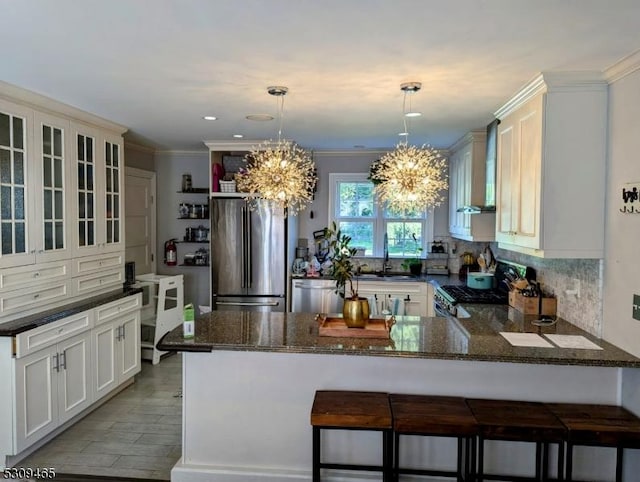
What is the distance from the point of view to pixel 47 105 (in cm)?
328

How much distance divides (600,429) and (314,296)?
339cm

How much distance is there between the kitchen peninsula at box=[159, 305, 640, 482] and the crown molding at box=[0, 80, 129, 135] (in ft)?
6.24

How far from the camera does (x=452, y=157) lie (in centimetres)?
530

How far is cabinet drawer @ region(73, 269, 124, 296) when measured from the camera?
146 inches

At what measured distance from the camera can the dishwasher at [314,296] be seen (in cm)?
521

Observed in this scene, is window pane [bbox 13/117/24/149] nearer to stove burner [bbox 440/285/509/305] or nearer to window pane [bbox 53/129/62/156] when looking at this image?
window pane [bbox 53/129/62/156]

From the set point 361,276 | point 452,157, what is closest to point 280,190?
point 361,276

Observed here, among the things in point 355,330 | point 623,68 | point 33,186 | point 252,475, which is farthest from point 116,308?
point 623,68

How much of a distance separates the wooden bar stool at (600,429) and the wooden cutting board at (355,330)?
3.14 feet

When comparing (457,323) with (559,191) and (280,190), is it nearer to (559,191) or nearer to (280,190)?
(559,191)

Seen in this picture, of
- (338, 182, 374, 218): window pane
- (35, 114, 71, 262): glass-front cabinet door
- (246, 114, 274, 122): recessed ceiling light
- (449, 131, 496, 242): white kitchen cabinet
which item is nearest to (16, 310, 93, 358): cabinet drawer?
(35, 114, 71, 262): glass-front cabinet door

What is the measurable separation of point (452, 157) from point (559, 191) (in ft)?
8.76

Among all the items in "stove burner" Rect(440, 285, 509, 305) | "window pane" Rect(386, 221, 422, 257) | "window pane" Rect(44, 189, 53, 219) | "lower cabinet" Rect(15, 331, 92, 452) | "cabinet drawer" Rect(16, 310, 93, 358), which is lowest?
"lower cabinet" Rect(15, 331, 92, 452)

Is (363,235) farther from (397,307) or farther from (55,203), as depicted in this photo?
(55,203)
